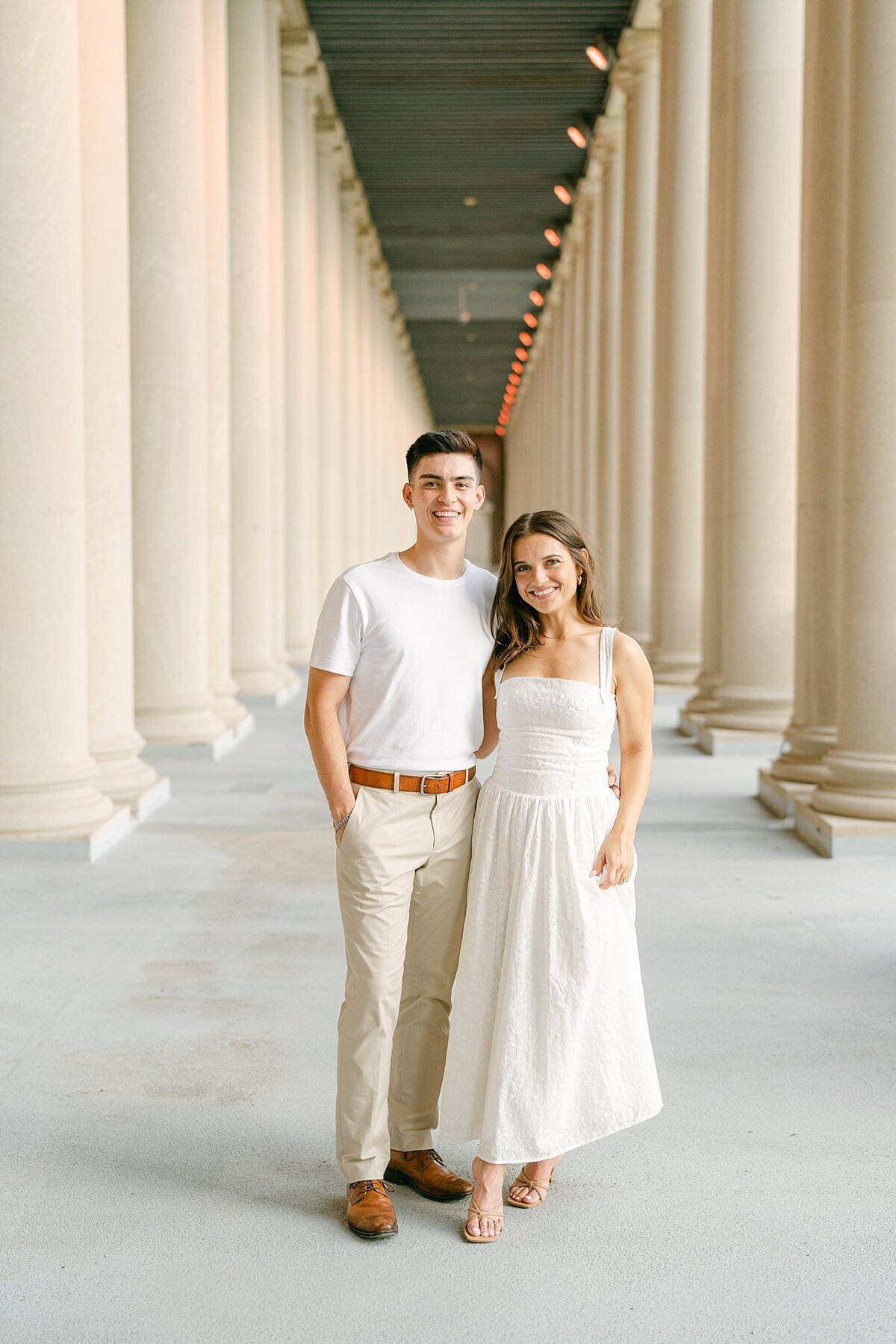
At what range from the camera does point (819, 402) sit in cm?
3288

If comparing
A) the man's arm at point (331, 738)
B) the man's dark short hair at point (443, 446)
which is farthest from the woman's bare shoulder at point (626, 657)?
the man's arm at point (331, 738)

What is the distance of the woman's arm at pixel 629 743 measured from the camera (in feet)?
39.8

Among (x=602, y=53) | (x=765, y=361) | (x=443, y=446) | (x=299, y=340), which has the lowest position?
(x=443, y=446)

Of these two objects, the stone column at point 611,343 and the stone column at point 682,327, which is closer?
the stone column at point 682,327

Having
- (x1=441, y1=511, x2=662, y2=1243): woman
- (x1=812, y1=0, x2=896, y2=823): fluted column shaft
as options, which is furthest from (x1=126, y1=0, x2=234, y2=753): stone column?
(x1=441, y1=511, x2=662, y2=1243): woman

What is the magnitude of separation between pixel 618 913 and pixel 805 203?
25381 millimetres

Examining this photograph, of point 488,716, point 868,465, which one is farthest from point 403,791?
point 868,465

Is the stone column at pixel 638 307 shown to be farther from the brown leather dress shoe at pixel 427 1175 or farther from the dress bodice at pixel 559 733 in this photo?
the dress bodice at pixel 559 733

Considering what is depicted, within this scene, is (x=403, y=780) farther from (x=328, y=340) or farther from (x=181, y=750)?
(x=328, y=340)

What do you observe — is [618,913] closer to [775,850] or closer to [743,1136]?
[743,1136]

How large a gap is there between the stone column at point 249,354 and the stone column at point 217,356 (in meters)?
8.56

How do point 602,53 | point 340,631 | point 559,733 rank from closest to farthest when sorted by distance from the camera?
point 559,733, point 340,631, point 602,53

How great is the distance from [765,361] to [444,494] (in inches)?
1262

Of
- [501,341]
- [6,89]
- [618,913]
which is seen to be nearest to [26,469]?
[6,89]
